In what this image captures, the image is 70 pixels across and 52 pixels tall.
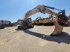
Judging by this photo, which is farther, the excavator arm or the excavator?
the excavator arm

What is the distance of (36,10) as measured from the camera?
18109 mm

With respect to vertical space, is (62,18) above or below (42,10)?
below

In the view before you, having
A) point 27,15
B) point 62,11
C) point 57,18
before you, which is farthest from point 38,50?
point 27,15

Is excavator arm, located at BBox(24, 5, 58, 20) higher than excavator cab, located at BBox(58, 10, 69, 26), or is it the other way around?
excavator arm, located at BBox(24, 5, 58, 20)

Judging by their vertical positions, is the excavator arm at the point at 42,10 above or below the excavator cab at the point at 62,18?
above

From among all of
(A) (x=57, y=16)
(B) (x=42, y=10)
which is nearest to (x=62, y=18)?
(A) (x=57, y=16)

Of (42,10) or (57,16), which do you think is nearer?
(57,16)

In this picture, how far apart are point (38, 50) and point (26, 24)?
13565 millimetres

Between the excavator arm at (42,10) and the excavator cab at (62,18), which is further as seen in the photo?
the excavator arm at (42,10)

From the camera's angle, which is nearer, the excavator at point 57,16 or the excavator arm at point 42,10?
the excavator at point 57,16

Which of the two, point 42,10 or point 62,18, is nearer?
point 62,18

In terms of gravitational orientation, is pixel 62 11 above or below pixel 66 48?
above

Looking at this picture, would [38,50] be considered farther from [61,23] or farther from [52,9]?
[52,9]

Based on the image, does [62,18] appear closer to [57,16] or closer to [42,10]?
[57,16]
